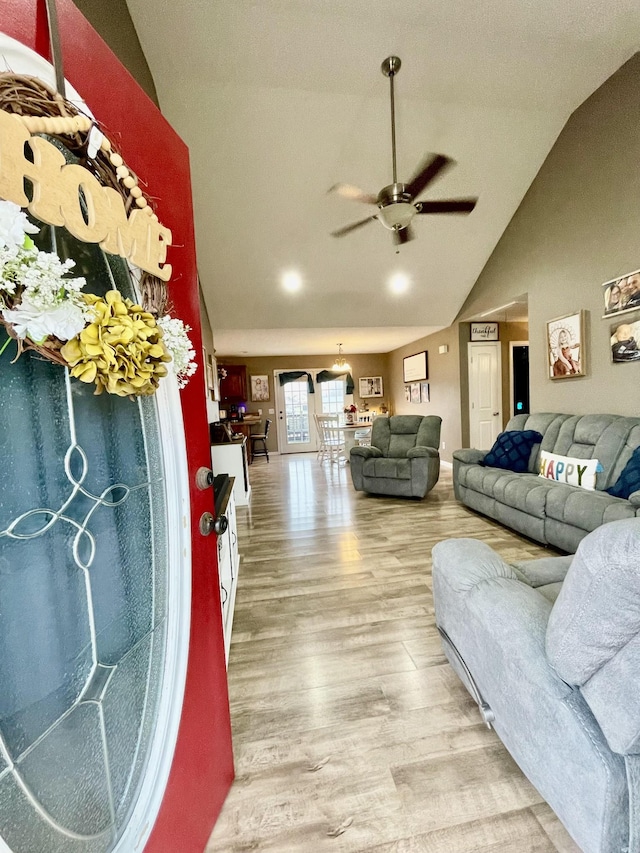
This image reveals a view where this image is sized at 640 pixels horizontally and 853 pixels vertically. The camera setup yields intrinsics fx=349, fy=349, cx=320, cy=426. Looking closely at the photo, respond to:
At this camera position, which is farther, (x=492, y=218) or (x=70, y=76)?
(x=492, y=218)

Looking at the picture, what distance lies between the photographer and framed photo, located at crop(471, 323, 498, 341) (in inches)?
223

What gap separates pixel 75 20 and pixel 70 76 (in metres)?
0.13

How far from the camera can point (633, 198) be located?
2.93 meters

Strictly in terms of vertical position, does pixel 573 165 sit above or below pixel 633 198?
above

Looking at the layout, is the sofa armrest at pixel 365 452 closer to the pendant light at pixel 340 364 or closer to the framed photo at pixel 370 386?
the pendant light at pixel 340 364

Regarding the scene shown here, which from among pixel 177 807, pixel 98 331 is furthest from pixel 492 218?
pixel 177 807

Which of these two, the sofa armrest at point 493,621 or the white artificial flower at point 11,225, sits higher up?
the white artificial flower at point 11,225

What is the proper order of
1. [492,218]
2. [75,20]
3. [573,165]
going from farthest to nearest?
[492,218] < [573,165] < [75,20]

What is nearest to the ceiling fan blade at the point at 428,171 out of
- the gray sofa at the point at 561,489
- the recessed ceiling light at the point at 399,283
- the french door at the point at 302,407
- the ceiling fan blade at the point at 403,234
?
the ceiling fan blade at the point at 403,234

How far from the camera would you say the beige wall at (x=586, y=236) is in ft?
9.74

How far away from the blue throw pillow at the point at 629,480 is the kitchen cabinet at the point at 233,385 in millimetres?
7010

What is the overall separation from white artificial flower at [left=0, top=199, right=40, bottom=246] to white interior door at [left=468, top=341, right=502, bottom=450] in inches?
234

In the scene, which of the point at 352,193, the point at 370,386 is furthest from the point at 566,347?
the point at 370,386

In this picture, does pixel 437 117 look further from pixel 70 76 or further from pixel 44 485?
pixel 44 485
